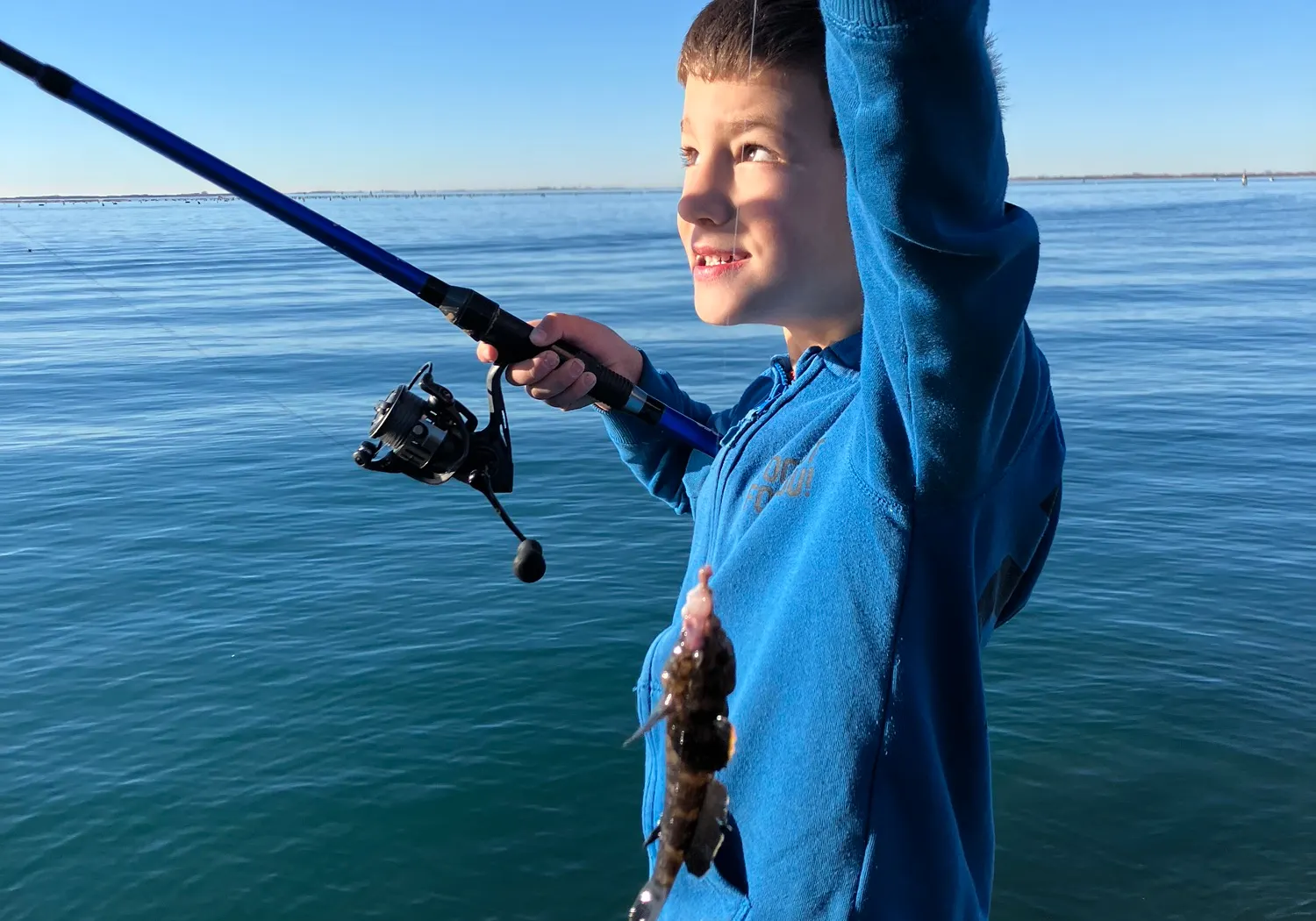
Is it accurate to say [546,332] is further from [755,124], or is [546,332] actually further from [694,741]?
[694,741]

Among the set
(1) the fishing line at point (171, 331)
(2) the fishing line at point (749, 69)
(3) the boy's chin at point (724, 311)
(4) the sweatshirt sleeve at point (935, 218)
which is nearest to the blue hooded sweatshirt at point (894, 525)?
(4) the sweatshirt sleeve at point (935, 218)

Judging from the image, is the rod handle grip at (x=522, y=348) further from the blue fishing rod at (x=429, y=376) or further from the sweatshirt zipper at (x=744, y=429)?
the sweatshirt zipper at (x=744, y=429)

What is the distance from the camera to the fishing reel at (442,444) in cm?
439

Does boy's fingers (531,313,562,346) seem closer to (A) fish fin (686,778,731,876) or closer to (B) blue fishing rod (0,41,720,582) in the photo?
(B) blue fishing rod (0,41,720,582)

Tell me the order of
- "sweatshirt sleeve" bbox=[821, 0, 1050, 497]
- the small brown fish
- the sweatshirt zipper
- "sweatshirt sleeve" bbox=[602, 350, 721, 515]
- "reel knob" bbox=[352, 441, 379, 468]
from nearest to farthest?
"sweatshirt sleeve" bbox=[821, 0, 1050, 497]
the small brown fish
the sweatshirt zipper
"sweatshirt sleeve" bbox=[602, 350, 721, 515]
"reel knob" bbox=[352, 441, 379, 468]

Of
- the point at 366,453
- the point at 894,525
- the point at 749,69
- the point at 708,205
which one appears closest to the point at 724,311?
the point at 708,205

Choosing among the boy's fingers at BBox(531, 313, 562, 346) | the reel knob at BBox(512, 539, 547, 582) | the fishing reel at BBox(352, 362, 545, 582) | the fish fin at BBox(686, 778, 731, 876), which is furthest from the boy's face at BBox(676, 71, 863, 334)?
the reel knob at BBox(512, 539, 547, 582)

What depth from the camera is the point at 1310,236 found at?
58000mm

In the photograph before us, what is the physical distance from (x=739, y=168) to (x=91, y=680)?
35.6ft

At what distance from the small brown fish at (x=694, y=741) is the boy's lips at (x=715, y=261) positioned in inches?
31.7

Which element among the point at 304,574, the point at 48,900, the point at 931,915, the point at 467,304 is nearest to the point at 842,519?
the point at 931,915

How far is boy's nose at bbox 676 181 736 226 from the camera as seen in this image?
8.36 ft

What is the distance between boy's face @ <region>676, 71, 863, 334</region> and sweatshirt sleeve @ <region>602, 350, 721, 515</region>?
1514mm

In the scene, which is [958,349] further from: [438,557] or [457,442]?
[438,557]
